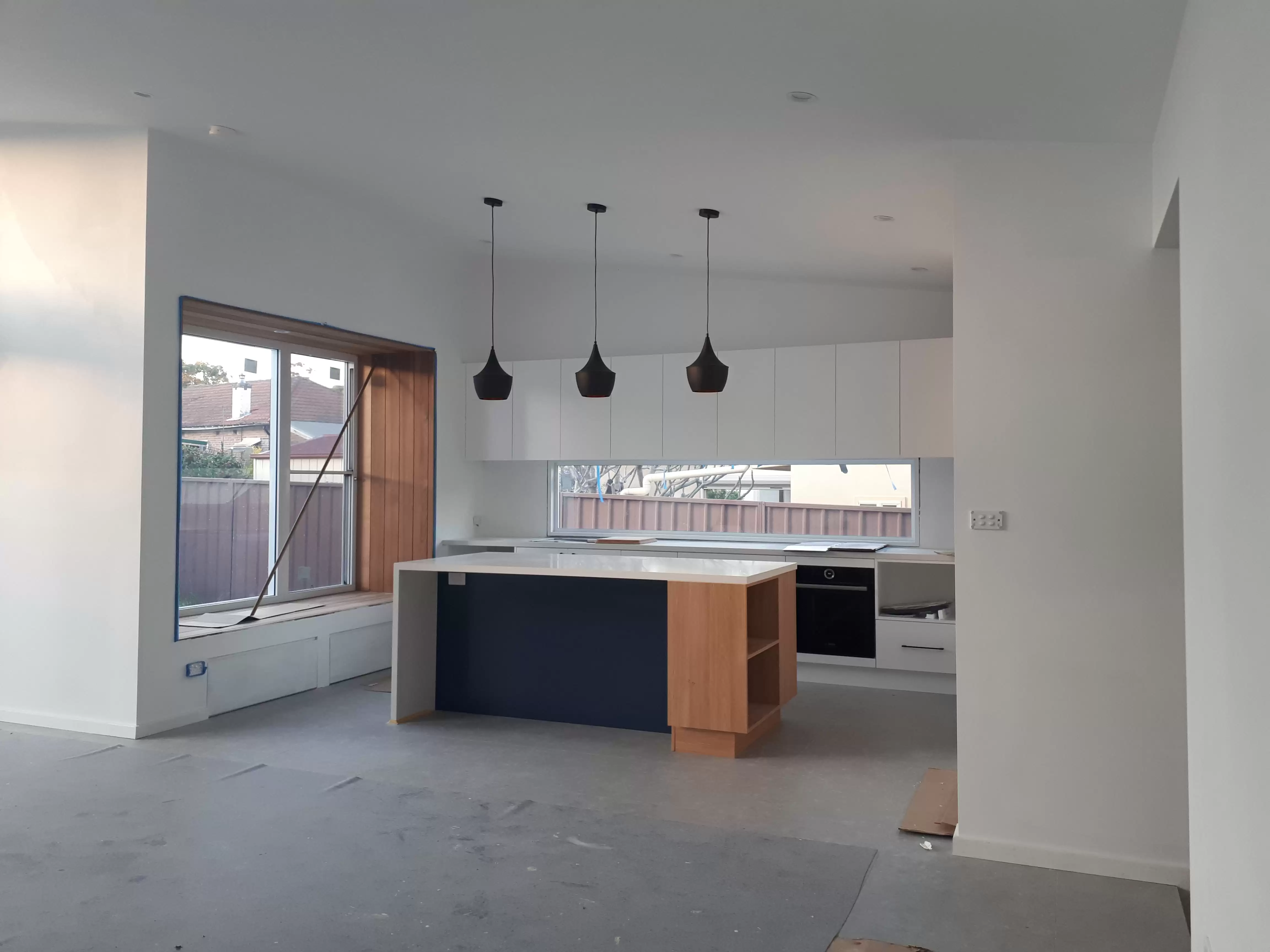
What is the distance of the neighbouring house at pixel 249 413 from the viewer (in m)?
5.90

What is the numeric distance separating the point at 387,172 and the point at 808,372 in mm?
2876

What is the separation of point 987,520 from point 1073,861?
1185mm

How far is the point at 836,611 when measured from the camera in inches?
241

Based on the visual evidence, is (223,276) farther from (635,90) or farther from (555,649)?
(635,90)

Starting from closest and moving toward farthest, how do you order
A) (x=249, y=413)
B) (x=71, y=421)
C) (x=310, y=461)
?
1. (x=71, y=421)
2. (x=249, y=413)
3. (x=310, y=461)

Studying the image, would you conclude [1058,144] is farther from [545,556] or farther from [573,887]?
[545,556]

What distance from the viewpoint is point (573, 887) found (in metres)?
3.08

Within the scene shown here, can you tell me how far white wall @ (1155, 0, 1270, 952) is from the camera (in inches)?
58.0

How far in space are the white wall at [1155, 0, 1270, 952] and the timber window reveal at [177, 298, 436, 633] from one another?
184 inches

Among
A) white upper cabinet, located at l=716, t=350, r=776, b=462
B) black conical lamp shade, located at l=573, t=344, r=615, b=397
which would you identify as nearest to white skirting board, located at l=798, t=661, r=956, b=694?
white upper cabinet, located at l=716, t=350, r=776, b=462

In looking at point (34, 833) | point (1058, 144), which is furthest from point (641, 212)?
point (34, 833)

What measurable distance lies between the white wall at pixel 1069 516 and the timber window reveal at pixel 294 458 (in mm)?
4008

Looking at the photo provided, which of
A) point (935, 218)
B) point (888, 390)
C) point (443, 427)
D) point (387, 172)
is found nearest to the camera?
point (935, 218)

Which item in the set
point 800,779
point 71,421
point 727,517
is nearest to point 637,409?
point 727,517
